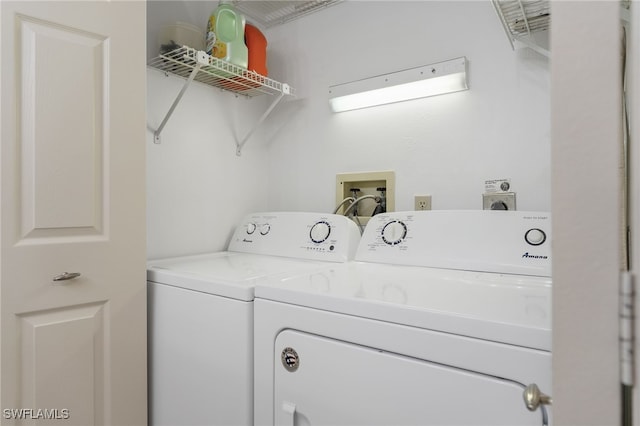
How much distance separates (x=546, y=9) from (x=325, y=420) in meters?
1.43

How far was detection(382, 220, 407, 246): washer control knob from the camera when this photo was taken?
1.44 metres

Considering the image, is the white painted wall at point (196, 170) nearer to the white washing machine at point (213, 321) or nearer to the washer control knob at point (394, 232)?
the white washing machine at point (213, 321)

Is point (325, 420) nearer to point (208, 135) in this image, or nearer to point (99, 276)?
point (99, 276)

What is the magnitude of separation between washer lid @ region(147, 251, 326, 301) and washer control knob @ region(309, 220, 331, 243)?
0.12 m

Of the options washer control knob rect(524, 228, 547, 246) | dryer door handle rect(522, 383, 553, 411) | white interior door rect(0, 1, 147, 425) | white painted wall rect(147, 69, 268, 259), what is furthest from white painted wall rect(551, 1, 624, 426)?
white painted wall rect(147, 69, 268, 259)

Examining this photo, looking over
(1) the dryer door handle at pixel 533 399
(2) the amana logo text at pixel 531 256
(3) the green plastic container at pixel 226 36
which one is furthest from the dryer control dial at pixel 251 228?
(1) the dryer door handle at pixel 533 399

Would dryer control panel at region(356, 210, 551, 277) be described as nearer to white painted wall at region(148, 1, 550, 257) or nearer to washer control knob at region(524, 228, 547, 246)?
washer control knob at region(524, 228, 547, 246)

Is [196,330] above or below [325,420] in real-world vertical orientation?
above

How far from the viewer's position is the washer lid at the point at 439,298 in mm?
704

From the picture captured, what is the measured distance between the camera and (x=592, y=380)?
0.34 metres

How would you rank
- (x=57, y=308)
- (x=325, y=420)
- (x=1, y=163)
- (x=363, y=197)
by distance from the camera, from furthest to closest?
1. (x=363, y=197)
2. (x=57, y=308)
3. (x=1, y=163)
4. (x=325, y=420)

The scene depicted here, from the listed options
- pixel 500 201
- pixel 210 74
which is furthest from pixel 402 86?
pixel 210 74


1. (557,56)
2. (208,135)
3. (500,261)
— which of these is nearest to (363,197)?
(500,261)

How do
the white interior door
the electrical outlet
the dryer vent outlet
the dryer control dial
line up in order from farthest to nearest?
the dryer control dial < the electrical outlet < the dryer vent outlet < the white interior door
